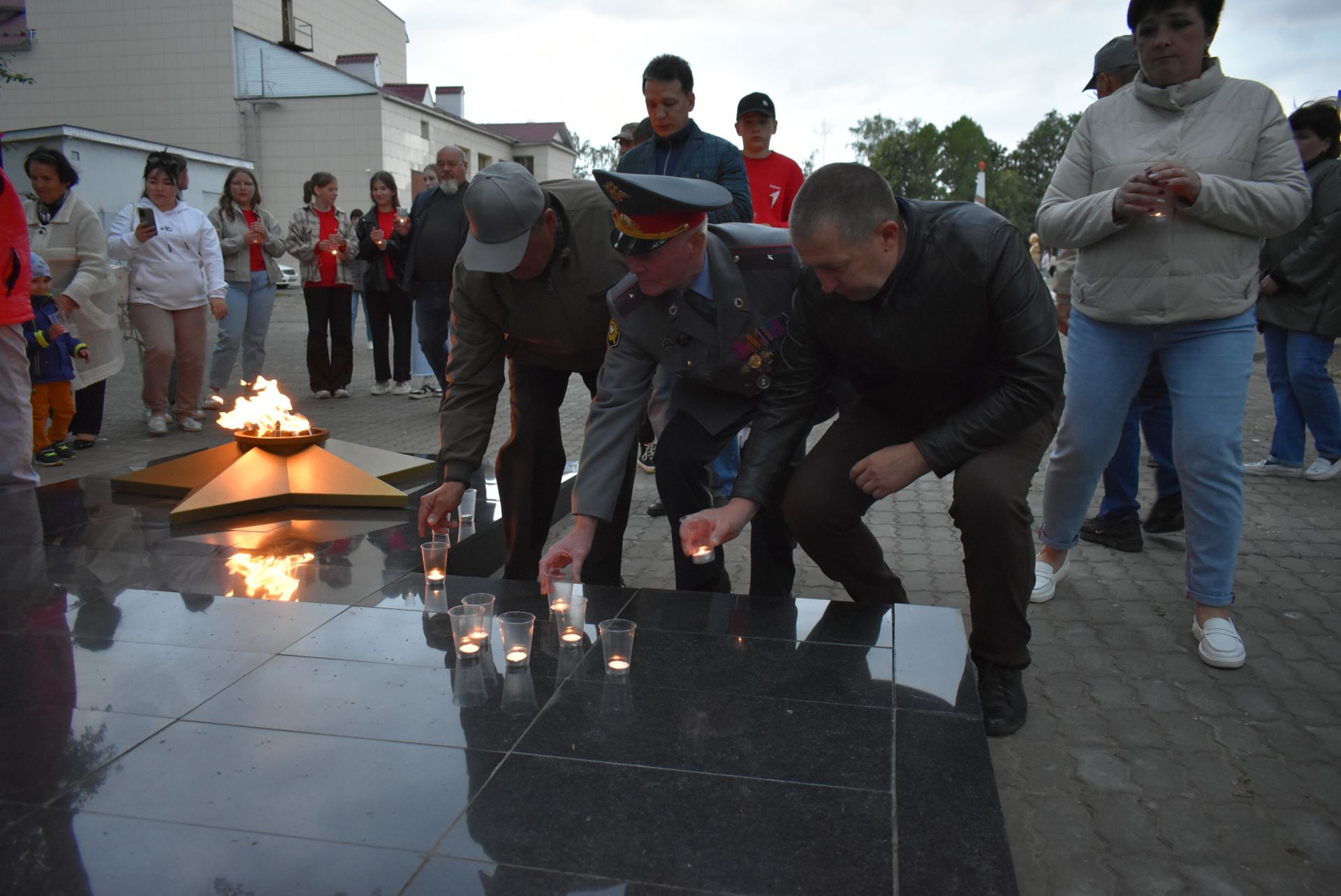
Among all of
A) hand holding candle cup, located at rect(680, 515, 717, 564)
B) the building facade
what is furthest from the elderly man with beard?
the building facade

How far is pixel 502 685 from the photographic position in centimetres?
294

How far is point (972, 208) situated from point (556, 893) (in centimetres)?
233

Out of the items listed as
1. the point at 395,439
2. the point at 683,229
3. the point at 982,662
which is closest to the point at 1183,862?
the point at 982,662

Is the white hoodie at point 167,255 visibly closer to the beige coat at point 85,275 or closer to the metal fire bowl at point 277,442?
the beige coat at point 85,275

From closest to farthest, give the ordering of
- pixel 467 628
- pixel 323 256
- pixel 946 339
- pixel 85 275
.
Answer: pixel 467 628, pixel 946 339, pixel 85 275, pixel 323 256

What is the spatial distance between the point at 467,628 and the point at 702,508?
1.15 m

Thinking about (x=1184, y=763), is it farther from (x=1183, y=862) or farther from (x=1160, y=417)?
(x=1160, y=417)

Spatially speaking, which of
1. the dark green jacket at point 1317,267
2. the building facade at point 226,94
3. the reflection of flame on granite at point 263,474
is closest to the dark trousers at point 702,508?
the reflection of flame on granite at point 263,474

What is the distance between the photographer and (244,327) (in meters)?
10.0

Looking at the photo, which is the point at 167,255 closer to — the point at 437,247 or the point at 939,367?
the point at 437,247

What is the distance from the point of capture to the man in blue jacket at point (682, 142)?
568 cm

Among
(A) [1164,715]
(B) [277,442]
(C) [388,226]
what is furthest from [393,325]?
(A) [1164,715]

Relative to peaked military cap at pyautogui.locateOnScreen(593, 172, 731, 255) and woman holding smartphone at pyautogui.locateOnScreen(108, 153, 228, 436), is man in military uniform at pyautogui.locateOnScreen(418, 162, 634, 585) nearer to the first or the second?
peaked military cap at pyautogui.locateOnScreen(593, 172, 731, 255)

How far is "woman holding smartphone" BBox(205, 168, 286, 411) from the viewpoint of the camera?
9.61m
